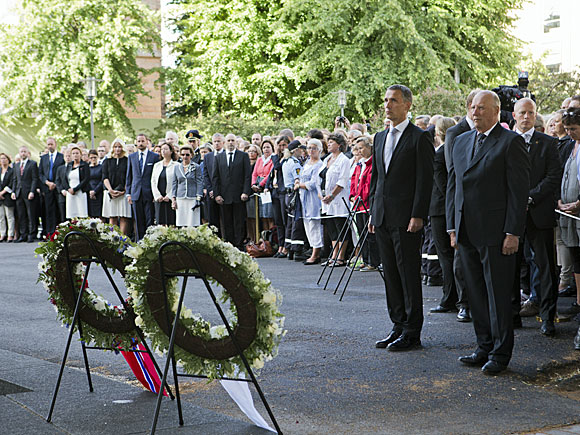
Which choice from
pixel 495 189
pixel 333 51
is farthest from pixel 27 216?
pixel 495 189

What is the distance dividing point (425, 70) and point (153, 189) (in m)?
18.7

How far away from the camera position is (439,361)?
7.34 meters

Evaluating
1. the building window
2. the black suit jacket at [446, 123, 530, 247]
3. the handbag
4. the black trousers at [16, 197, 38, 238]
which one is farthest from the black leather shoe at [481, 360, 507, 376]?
the building window

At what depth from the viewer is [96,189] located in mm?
21547

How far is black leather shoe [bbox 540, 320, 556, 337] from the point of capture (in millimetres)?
8406

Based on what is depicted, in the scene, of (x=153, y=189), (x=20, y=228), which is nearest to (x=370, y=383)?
(x=153, y=189)

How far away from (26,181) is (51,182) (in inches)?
42.3

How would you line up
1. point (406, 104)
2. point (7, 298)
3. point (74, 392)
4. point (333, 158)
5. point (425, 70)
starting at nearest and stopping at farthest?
point (74, 392) → point (406, 104) → point (7, 298) → point (333, 158) → point (425, 70)

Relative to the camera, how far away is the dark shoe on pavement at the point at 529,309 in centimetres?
950

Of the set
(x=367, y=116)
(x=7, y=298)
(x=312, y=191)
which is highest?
(x=367, y=116)

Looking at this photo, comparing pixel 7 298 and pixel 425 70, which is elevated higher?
pixel 425 70

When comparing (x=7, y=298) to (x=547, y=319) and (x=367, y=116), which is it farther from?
(x=367, y=116)

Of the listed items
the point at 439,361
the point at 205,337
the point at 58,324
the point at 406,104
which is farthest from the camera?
the point at 58,324

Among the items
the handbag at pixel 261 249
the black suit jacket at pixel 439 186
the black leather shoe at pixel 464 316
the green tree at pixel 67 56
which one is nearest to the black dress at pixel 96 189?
the handbag at pixel 261 249
